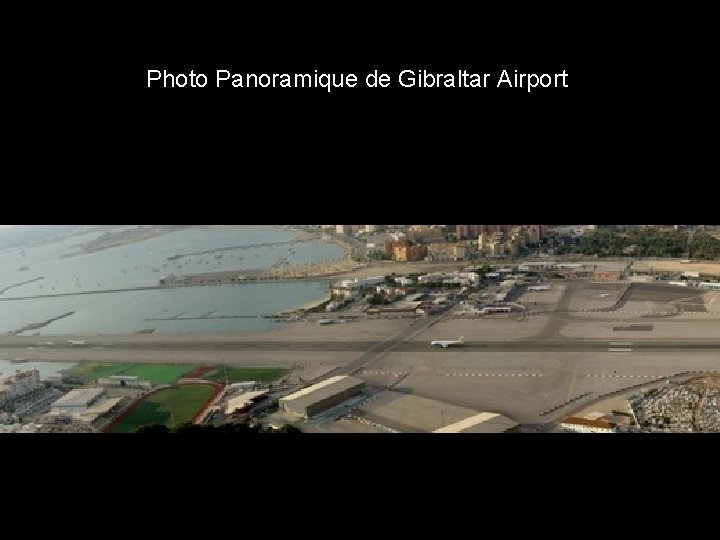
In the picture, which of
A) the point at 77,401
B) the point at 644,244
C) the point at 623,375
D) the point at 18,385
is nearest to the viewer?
the point at 623,375

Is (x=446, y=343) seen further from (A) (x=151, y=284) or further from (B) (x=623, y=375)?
(A) (x=151, y=284)

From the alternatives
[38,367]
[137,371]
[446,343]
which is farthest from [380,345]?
[38,367]

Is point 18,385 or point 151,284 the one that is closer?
point 18,385

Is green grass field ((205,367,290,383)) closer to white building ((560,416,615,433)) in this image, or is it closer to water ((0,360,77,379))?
water ((0,360,77,379))

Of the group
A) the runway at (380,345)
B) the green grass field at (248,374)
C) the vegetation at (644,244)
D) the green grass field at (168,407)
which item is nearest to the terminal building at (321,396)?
the green grass field at (248,374)

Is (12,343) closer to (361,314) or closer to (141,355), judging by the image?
(141,355)

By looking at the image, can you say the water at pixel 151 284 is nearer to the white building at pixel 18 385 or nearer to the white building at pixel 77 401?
the white building at pixel 18 385

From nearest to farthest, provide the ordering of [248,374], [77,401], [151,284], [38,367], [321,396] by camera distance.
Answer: [321,396], [77,401], [248,374], [38,367], [151,284]
